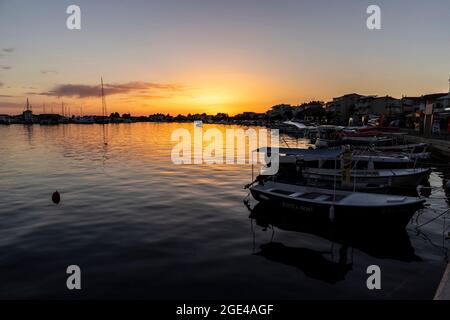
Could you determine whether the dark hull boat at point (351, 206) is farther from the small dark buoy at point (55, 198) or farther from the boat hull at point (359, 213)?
the small dark buoy at point (55, 198)

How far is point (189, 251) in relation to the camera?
597 inches

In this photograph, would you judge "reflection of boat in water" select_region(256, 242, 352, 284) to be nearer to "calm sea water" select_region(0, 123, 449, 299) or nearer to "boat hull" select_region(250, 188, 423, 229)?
"calm sea water" select_region(0, 123, 449, 299)

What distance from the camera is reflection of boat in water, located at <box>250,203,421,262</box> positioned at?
50.2 feet

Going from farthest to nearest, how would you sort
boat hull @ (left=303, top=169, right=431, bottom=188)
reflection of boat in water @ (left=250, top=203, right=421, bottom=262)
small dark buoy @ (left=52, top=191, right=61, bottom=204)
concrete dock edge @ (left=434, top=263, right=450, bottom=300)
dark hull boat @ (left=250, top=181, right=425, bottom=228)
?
boat hull @ (left=303, top=169, right=431, bottom=188) → small dark buoy @ (left=52, top=191, right=61, bottom=204) → dark hull boat @ (left=250, top=181, right=425, bottom=228) → reflection of boat in water @ (left=250, top=203, right=421, bottom=262) → concrete dock edge @ (left=434, top=263, right=450, bottom=300)

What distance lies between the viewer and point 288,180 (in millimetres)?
22734

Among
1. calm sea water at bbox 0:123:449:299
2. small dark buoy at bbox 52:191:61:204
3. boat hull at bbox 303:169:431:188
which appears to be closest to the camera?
calm sea water at bbox 0:123:449:299

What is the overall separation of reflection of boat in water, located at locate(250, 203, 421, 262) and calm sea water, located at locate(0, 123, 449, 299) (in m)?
0.10

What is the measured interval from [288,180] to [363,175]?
7.35 m

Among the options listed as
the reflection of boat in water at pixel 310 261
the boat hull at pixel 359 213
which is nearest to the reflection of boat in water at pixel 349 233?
the boat hull at pixel 359 213

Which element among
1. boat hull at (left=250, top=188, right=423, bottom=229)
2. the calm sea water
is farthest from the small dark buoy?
boat hull at (left=250, top=188, right=423, bottom=229)

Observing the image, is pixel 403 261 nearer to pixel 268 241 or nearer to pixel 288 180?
pixel 268 241

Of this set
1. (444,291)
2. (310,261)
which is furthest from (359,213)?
(444,291)

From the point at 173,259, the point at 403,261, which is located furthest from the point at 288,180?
the point at 173,259

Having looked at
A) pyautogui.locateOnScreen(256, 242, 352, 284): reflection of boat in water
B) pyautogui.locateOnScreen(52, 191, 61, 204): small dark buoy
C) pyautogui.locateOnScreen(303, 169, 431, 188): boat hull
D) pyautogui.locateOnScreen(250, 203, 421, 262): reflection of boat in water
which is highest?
pyautogui.locateOnScreen(303, 169, 431, 188): boat hull
